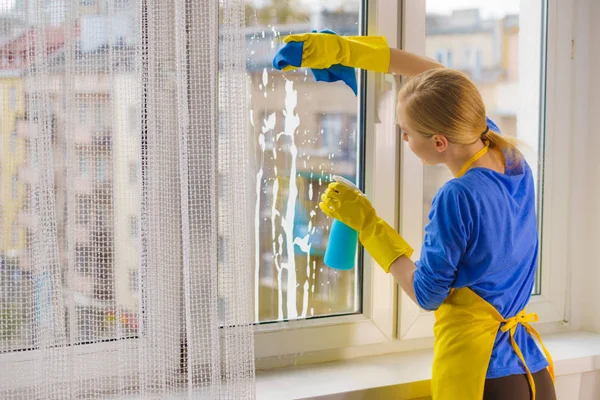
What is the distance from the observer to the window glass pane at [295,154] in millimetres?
1449

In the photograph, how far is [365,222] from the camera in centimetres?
138

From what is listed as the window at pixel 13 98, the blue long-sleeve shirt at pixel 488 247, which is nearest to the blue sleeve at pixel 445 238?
the blue long-sleeve shirt at pixel 488 247

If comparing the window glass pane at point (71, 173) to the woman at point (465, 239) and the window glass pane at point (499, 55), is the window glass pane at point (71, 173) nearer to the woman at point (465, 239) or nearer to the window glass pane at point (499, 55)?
the woman at point (465, 239)

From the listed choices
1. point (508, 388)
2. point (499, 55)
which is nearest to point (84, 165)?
point (508, 388)

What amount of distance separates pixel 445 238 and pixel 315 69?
1.45ft

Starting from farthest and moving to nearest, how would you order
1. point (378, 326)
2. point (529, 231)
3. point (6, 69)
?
point (378, 326) < point (529, 231) < point (6, 69)

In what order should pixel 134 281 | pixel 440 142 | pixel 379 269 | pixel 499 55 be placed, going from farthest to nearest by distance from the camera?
pixel 499 55, pixel 379 269, pixel 440 142, pixel 134 281

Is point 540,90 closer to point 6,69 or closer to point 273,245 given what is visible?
point 273,245

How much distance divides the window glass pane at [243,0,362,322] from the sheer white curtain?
212 millimetres

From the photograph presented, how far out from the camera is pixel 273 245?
150cm

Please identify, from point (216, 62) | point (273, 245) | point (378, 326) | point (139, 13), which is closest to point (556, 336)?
point (378, 326)

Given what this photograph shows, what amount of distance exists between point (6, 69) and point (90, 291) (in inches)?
14.1

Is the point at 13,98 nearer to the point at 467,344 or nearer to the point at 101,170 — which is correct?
the point at 101,170

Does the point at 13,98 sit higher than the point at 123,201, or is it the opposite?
the point at 13,98
